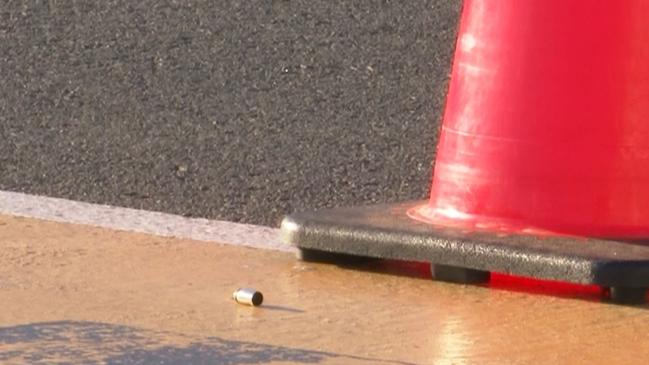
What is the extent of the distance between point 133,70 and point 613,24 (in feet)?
10.9

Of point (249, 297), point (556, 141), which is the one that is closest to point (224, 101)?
point (556, 141)

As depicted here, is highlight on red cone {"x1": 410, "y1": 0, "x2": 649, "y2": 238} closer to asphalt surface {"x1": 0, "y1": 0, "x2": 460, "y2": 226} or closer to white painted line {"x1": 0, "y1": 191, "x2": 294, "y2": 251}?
white painted line {"x1": 0, "y1": 191, "x2": 294, "y2": 251}

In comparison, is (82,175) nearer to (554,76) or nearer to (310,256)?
(310,256)

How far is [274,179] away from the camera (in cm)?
632

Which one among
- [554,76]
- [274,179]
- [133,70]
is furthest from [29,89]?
[554,76]

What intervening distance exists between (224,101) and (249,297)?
2.86 m

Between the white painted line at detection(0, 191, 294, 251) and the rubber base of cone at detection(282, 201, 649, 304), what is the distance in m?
0.24

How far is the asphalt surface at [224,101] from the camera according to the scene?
624cm

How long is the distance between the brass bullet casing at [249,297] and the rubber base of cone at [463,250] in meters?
0.48

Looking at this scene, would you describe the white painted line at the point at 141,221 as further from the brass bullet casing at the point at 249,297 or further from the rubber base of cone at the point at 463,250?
the brass bullet casing at the point at 249,297

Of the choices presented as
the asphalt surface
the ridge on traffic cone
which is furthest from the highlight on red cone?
the asphalt surface

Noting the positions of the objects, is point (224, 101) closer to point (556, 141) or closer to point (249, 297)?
point (556, 141)

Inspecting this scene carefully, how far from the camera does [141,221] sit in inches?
223

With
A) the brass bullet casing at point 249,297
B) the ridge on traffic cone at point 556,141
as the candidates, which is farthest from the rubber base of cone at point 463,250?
the brass bullet casing at point 249,297
